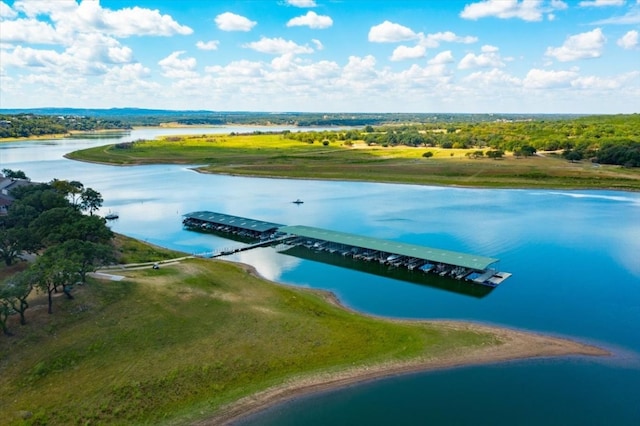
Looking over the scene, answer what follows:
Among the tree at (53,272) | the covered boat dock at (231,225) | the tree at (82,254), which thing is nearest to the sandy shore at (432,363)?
the tree at (53,272)

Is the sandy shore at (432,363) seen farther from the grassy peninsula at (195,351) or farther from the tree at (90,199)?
the tree at (90,199)

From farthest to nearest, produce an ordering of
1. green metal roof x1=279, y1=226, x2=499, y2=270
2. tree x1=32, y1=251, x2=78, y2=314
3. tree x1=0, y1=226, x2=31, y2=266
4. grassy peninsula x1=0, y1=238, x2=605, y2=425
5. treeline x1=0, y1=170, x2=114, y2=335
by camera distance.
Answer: green metal roof x1=279, y1=226, x2=499, y2=270 < tree x1=0, y1=226, x2=31, y2=266 < tree x1=32, y1=251, x2=78, y2=314 < treeline x1=0, y1=170, x2=114, y2=335 < grassy peninsula x1=0, y1=238, x2=605, y2=425

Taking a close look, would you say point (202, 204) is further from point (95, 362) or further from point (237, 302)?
point (95, 362)

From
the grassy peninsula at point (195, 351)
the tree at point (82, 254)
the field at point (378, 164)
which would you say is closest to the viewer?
the grassy peninsula at point (195, 351)

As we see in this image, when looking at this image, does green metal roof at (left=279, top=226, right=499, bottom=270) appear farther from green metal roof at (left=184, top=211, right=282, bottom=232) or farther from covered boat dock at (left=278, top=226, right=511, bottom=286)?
green metal roof at (left=184, top=211, right=282, bottom=232)

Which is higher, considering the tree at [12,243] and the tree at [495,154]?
the tree at [495,154]

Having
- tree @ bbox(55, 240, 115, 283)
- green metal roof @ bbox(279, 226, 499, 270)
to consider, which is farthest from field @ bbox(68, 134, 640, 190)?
tree @ bbox(55, 240, 115, 283)
